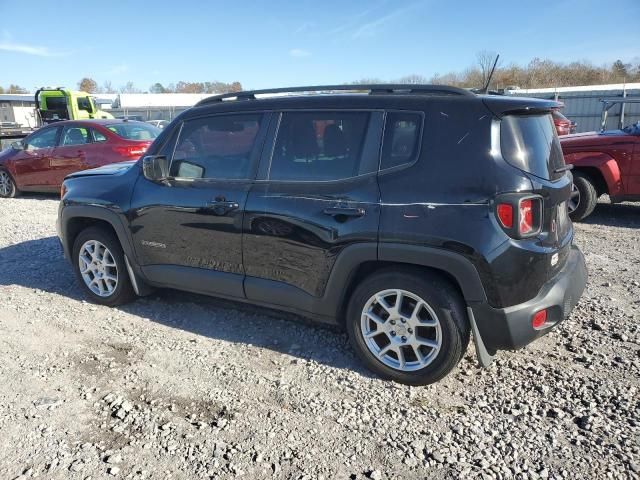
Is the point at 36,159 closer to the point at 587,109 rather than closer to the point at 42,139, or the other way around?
the point at 42,139

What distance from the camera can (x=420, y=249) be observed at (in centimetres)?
300

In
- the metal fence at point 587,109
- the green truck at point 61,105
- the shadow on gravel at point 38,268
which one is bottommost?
the shadow on gravel at point 38,268

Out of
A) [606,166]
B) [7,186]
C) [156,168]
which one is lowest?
[7,186]

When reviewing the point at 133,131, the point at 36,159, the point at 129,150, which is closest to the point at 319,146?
the point at 129,150

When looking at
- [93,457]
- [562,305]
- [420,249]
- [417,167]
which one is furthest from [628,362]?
[93,457]

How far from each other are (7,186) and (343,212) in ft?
34.0

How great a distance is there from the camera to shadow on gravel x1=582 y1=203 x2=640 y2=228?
7.63 meters

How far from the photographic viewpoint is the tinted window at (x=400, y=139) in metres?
3.10

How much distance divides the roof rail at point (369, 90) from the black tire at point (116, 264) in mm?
1519

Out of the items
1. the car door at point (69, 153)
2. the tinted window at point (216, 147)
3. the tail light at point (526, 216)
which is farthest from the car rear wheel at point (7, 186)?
the tail light at point (526, 216)

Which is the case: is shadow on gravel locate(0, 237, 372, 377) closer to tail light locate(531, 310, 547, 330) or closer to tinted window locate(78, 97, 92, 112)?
tail light locate(531, 310, 547, 330)

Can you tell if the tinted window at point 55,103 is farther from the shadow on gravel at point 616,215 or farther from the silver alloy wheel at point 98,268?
the shadow on gravel at point 616,215

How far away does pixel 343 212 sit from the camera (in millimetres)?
3221

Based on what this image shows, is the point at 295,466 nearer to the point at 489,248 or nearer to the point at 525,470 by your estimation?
the point at 525,470
